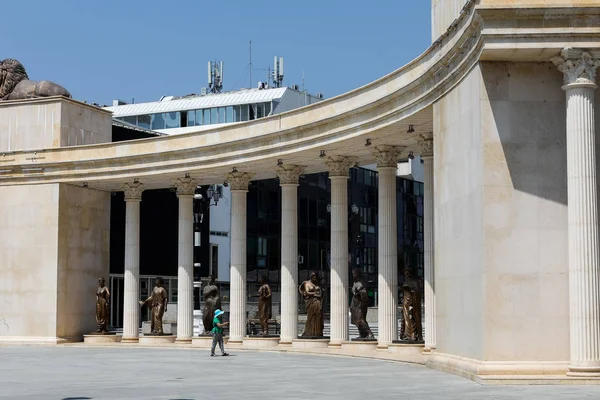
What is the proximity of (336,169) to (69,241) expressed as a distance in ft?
70.1

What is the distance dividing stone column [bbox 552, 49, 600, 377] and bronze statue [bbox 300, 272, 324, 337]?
87.0 feet

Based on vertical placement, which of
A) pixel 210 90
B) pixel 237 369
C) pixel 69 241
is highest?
pixel 210 90

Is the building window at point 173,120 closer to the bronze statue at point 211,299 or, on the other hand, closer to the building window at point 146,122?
the building window at point 146,122

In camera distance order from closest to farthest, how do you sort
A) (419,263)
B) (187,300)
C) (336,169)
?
1. (336,169)
2. (187,300)
3. (419,263)

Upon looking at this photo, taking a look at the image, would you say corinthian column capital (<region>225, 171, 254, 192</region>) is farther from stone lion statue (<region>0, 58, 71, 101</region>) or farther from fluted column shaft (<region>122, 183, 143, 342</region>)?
stone lion statue (<region>0, 58, 71, 101</region>)

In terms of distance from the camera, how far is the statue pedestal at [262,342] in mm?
61812

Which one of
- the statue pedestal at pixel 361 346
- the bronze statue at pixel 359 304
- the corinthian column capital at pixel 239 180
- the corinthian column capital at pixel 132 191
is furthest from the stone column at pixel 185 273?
the statue pedestal at pixel 361 346

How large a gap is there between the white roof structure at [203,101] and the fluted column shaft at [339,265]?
8508 cm

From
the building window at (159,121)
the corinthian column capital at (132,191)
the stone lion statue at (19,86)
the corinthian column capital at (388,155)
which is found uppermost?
the building window at (159,121)

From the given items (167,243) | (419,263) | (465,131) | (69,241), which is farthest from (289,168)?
(419,263)

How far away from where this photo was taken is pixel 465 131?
39.3 m

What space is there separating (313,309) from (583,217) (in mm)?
27490

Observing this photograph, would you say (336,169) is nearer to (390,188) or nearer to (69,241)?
(390,188)

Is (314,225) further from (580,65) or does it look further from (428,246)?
(580,65)
